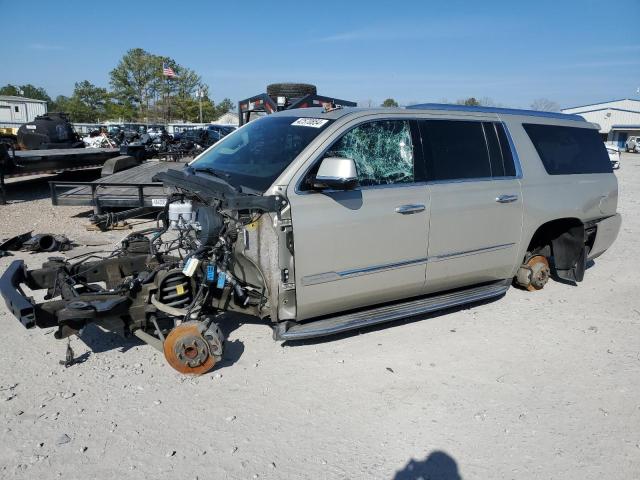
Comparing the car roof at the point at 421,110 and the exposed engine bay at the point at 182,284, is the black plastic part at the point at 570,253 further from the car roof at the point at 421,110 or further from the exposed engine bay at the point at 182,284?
the exposed engine bay at the point at 182,284

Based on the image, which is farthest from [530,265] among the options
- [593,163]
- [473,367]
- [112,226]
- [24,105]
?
[24,105]

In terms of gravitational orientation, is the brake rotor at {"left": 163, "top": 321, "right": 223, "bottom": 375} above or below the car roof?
below

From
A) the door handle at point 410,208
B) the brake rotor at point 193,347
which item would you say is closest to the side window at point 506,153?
the door handle at point 410,208

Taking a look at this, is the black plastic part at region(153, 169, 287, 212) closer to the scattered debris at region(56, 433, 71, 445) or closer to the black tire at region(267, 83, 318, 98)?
the scattered debris at region(56, 433, 71, 445)

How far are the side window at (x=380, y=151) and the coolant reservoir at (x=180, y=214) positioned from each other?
1.18m

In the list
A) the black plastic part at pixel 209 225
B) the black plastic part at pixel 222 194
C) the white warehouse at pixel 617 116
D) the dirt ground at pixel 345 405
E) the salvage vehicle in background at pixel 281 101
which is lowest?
the dirt ground at pixel 345 405

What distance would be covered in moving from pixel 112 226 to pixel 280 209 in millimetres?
5830

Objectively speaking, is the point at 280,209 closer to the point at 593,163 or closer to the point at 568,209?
the point at 568,209

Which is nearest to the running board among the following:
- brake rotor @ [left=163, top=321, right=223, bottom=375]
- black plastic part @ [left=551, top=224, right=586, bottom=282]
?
brake rotor @ [left=163, top=321, right=223, bottom=375]

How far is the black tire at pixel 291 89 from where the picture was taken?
13470 millimetres

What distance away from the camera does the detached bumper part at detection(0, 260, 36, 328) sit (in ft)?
10.2

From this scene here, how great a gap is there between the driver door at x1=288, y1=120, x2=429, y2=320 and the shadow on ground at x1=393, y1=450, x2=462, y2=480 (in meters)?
1.37

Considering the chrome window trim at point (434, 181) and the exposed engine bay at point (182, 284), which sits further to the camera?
the chrome window trim at point (434, 181)

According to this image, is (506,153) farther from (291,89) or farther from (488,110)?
(291,89)
